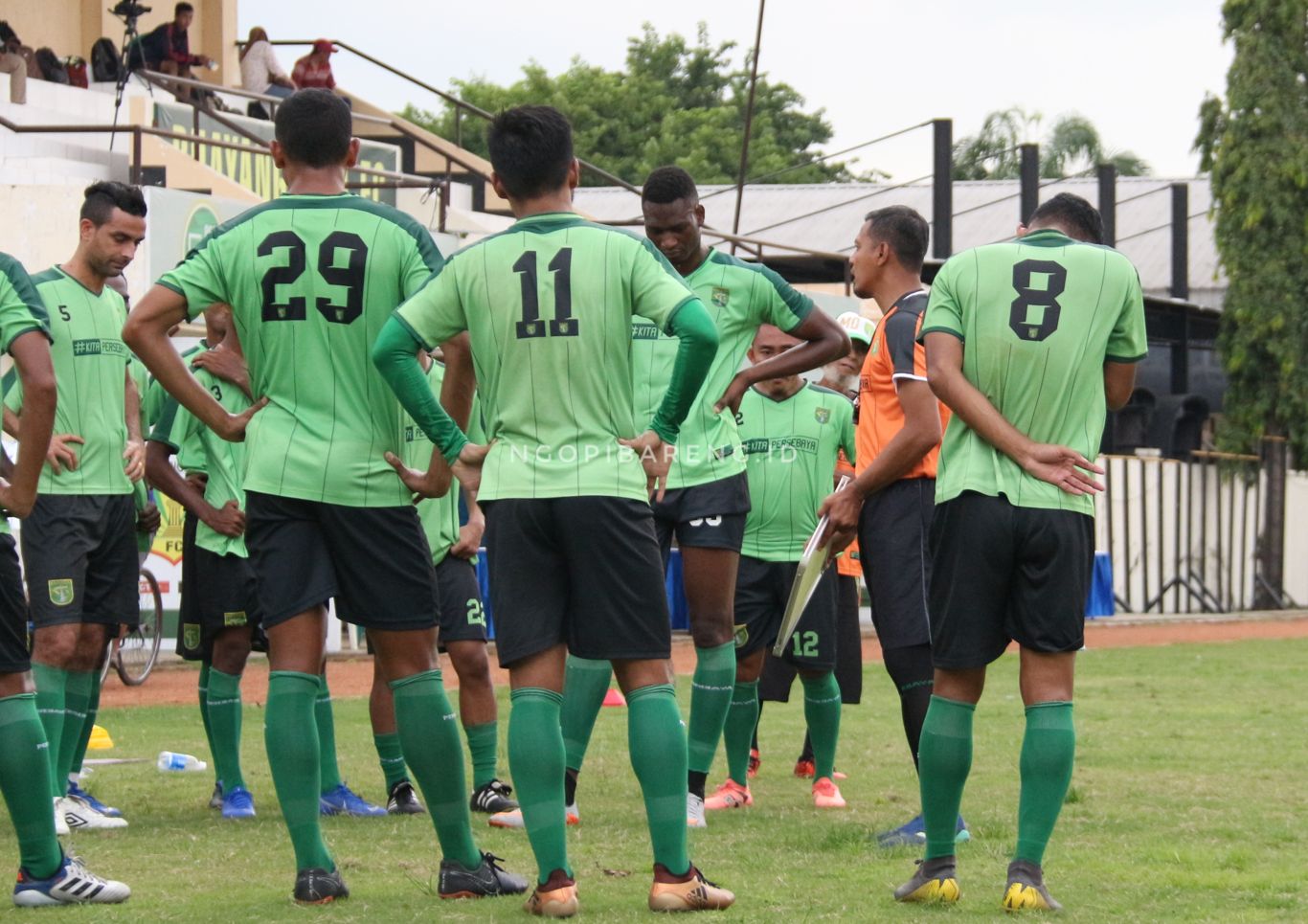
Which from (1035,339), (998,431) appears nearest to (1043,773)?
(998,431)

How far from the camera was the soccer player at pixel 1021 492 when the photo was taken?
5.87m

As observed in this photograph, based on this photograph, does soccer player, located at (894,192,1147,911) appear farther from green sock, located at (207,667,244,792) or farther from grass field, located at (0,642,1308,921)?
green sock, located at (207,667,244,792)

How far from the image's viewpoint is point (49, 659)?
7902mm

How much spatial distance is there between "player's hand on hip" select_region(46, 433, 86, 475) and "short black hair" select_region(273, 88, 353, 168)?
2.12 m

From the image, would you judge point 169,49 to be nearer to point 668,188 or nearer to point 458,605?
point 458,605

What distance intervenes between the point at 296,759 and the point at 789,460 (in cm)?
438

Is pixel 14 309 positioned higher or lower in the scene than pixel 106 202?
lower

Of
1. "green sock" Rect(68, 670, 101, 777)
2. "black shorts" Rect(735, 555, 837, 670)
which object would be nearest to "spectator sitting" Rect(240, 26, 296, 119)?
"black shorts" Rect(735, 555, 837, 670)

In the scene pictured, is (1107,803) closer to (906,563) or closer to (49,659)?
(906,563)

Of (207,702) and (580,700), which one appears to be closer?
→ (580,700)

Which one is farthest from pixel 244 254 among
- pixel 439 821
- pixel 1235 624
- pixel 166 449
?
pixel 1235 624

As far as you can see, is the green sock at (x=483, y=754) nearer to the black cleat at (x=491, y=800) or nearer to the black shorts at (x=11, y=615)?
the black cleat at (x=491, y=800)

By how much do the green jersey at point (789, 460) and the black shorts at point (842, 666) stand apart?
1.81 feet

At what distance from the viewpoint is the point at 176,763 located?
10.2 m
